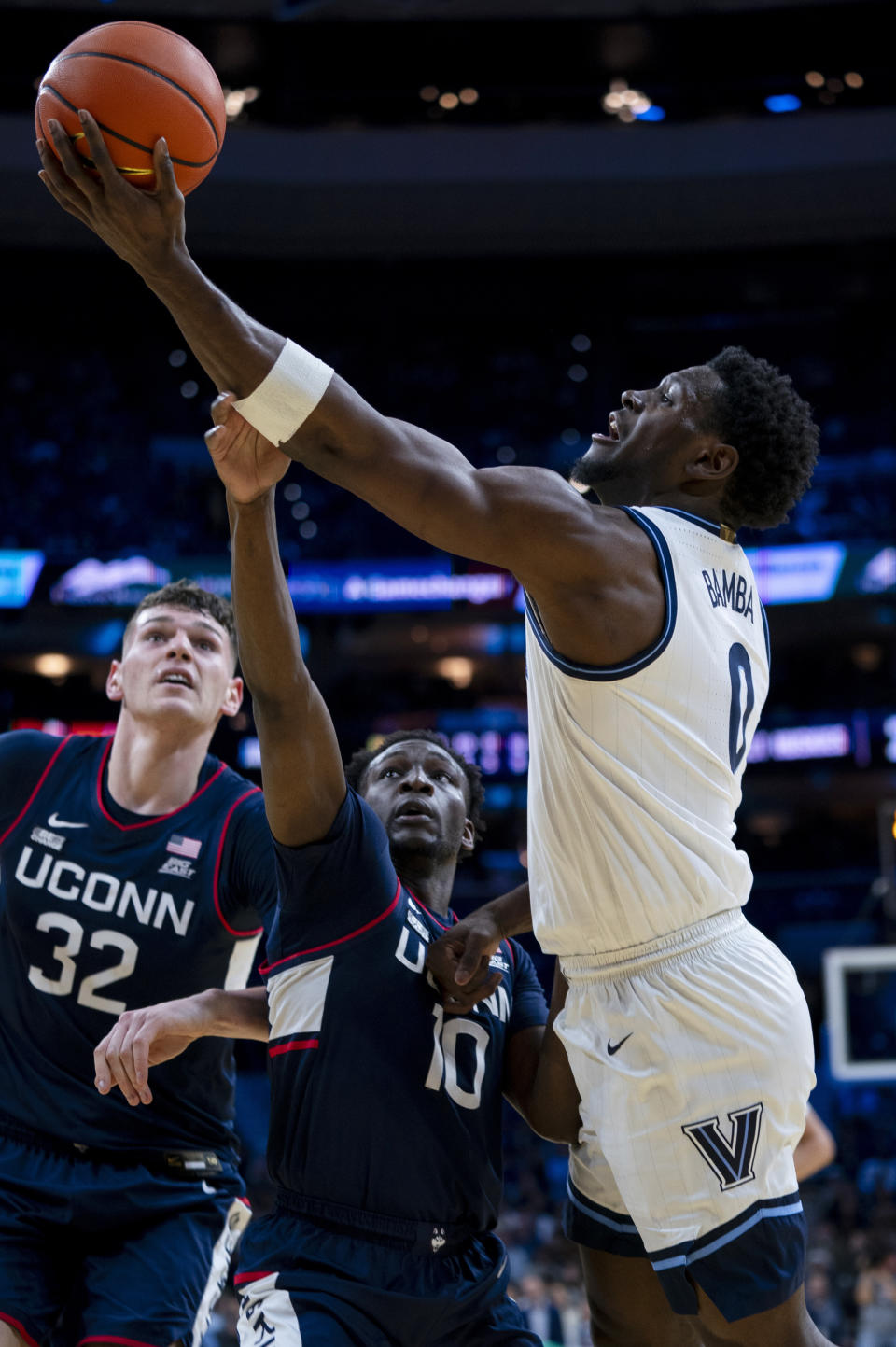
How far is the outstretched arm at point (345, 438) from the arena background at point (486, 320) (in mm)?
15920

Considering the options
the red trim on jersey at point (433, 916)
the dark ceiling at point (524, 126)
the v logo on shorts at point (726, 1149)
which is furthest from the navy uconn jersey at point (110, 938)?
the dark ceiling at point (524, 126)

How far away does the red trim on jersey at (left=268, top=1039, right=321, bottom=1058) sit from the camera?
307 cm

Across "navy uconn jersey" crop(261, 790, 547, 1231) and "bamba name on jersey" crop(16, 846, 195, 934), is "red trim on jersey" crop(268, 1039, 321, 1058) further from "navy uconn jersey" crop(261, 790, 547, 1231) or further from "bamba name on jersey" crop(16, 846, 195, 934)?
"bamba name on jersey" crop(16, 846, 195, 934)

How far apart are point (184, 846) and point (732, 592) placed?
5.30 ft

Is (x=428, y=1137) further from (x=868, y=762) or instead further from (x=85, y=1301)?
(x=868, y=762)

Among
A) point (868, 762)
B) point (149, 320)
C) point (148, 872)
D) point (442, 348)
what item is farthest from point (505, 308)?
point (148, 872)

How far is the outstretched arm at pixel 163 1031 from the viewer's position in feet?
9.57

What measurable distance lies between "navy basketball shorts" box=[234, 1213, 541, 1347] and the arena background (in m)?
15.4

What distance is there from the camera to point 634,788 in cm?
269

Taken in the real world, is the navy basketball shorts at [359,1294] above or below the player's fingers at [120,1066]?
below

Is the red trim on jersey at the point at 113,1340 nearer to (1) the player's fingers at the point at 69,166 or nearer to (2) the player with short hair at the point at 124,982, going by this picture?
(2) the player with short hair at the point at 124,982

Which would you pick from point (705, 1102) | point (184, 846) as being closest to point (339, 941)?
point (184, 846)

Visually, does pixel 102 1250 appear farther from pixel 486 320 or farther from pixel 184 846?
pixel 486 320

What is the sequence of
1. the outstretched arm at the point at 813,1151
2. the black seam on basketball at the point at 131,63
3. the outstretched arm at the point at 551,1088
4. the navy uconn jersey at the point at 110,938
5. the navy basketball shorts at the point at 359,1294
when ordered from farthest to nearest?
the outstretched arm at the point at 813,1151 → the navy uconn jersey at the point at 110,938 → the outstretched arm at the point at 551,1088 → the navy basketball shorts at the point at 359,1294 → the black seam on basketball at the point at 131,63
